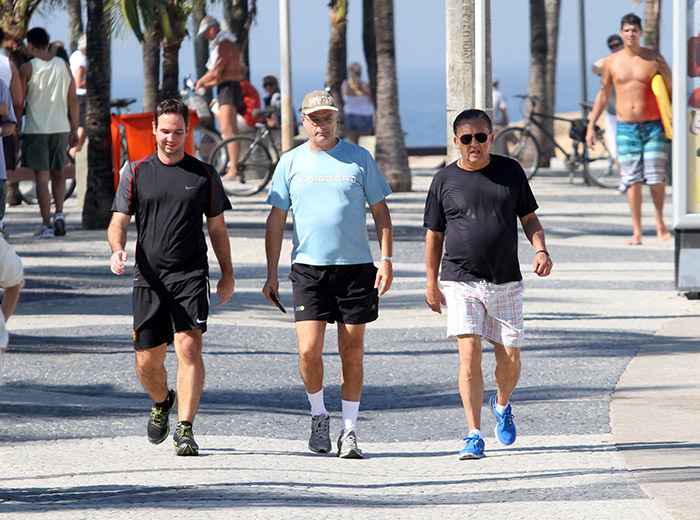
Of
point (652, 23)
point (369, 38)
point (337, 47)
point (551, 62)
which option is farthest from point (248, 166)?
point (652, 23)

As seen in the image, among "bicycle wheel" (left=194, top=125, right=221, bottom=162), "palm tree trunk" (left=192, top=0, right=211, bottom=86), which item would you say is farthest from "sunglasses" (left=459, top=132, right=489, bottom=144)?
"palm tree trunk" (left=192, top=0, right=211, bottom=86)

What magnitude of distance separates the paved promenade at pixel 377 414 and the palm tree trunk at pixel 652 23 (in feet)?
52.4

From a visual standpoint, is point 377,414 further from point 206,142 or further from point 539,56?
point 539,56

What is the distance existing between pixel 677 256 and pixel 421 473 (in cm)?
531

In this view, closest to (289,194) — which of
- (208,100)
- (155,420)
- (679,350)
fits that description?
(155,420)

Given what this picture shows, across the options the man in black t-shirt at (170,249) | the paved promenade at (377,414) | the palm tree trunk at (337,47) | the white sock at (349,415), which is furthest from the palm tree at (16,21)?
the white sock at (349,415)

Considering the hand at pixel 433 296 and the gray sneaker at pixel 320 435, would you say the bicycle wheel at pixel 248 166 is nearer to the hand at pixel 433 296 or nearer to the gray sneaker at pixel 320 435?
the hand at pixel 433 296

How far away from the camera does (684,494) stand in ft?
20.0

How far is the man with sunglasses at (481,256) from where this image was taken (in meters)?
7.04

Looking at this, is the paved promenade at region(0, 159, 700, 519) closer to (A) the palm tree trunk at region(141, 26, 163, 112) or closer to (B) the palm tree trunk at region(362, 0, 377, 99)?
(A) the palm tree trunk at region(141, 26, 163, 112)

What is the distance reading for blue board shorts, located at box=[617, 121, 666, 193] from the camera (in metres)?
14.3

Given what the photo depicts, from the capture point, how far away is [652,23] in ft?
93.8

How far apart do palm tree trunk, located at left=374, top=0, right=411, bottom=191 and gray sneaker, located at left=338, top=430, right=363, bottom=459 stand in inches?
532

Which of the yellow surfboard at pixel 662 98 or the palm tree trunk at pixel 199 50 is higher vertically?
the palm tree trunk at pixel 199 50
